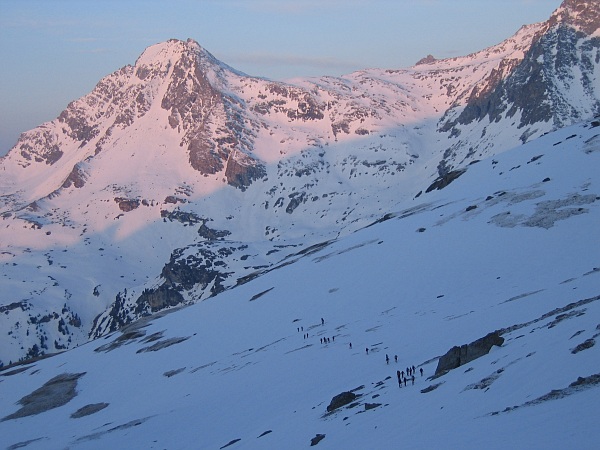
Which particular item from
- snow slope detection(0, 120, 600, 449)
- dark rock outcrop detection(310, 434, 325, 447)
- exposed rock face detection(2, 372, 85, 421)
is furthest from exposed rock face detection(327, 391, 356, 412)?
exposed rock face detection(2, 372, 85, 421)

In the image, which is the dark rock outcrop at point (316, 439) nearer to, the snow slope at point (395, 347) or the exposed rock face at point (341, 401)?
the snow slope at point (395, 347)

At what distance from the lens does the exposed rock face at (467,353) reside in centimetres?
2459

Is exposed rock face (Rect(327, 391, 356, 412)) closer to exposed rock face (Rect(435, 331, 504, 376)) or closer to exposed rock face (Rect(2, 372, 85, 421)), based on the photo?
exposed rock face (Rect(435, 331, 504, 376))

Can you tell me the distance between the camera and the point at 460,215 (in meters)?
62.3

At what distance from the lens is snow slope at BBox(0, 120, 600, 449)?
18.9 m

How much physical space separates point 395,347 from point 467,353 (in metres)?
9.27

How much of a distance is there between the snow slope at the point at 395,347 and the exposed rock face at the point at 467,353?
0.53 metres

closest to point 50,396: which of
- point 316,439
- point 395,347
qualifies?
point 395,347

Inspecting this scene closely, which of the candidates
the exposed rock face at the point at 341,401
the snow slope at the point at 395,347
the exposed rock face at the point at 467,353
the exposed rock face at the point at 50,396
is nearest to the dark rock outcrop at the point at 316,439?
the snow slope at the point at 395,347

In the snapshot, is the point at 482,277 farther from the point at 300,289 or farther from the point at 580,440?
the point at 580,440

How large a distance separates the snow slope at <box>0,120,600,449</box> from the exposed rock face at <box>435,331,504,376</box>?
1.74 ft

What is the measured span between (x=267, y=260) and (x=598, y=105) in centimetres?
10764

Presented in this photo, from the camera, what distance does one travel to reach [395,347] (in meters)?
34.1

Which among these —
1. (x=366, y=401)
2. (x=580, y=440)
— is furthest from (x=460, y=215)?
(x=580, y=440)
